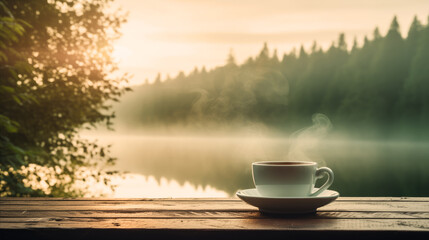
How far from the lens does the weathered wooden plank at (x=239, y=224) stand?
68.4 inches

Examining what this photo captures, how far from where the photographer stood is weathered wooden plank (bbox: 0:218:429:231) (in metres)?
1.74

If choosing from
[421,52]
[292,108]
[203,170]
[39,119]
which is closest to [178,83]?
[292,108]

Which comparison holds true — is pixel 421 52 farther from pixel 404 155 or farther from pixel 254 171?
pixel 254 171

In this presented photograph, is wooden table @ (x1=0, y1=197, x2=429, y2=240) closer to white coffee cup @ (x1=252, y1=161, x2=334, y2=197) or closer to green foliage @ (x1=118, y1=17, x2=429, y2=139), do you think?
white coffee cup @ (x1=252, y1=161, x2=334, y2=197)

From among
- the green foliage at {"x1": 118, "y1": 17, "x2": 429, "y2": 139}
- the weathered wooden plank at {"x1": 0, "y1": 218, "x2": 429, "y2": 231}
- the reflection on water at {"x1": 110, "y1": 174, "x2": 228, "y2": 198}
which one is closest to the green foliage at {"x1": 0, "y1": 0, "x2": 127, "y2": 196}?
the weathered wooden plank at {"x1": 0, "y1": 218, "x2": 429, "y2": 231}

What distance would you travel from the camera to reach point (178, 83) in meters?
111

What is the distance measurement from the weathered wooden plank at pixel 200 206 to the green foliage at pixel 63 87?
5.84 m

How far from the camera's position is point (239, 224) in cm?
181

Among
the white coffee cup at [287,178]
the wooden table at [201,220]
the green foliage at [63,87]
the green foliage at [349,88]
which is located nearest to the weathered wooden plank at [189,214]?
the wooden table at [201,220]

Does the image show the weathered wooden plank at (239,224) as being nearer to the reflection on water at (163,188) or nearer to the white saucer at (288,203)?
the white saucer at (288,203)

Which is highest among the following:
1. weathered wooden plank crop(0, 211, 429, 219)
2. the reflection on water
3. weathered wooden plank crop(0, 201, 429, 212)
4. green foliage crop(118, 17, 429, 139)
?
green foliage crop(118, 17, 429, 139)

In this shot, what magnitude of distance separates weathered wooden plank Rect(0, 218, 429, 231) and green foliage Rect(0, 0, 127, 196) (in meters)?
6.25

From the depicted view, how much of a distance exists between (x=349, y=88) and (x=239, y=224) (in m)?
61.6

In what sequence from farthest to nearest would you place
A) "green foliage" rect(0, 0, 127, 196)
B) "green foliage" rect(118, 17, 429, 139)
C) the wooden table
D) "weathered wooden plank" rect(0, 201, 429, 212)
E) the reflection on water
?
"green foliage" rect(118, 17, 429, 139) → the reflection on water → "green foliage" rect(0, 0, 127, 196) → "weathered wooden plank" rect(0, 201, 429, 212) → the wooden table
